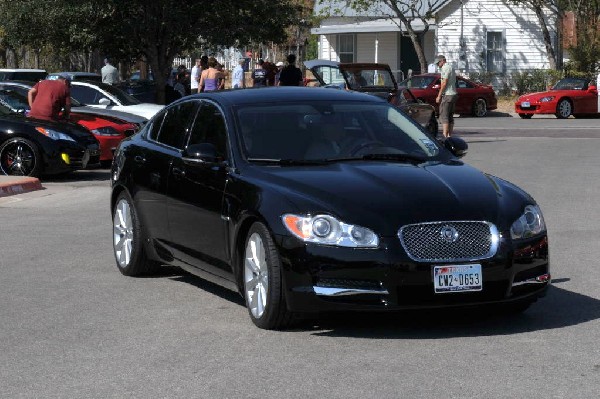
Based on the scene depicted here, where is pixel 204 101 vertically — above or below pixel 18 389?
above

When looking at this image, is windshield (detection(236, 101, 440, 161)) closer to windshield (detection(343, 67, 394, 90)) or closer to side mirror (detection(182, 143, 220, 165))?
side mirror (detection(182, 143, 220, 165))

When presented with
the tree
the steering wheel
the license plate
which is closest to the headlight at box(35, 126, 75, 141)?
the steering wheel

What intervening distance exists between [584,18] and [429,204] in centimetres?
4649

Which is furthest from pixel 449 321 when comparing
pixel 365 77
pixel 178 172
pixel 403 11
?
pixel 403 11

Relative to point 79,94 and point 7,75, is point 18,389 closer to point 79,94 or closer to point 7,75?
point 79,94

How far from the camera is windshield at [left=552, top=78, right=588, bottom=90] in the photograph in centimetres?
4089

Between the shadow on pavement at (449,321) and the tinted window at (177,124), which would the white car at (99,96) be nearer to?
the tinted window at (177,124)

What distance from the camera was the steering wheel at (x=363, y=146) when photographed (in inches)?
353

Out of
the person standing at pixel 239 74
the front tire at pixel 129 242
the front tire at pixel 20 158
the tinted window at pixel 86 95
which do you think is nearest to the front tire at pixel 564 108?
the person standing at pixel 239 74

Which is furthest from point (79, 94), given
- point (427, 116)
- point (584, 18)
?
point (584, 18)

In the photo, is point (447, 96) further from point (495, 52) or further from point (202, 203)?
point (495, 52)

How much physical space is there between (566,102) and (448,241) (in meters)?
34.0

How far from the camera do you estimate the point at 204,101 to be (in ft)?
31.9

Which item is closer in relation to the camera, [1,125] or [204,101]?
[204,101]
